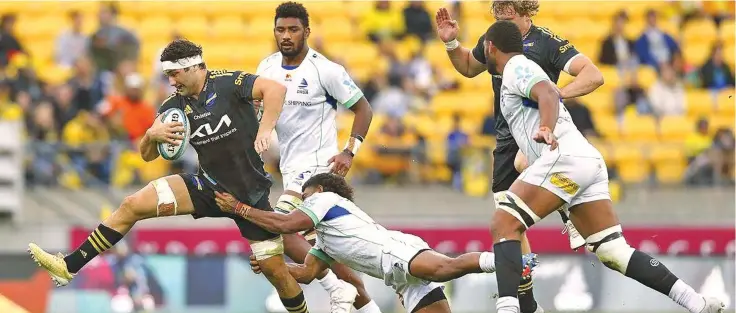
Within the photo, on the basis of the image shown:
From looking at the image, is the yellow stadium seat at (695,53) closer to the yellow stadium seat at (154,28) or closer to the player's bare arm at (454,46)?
the yellow stadium seat at (154,28)

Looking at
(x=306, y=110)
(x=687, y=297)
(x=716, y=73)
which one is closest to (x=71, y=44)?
(x=716, y=73)

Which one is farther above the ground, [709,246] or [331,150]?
[331,150]

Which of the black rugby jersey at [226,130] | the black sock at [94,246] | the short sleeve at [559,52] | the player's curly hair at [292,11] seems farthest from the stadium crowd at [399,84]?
the short sleeve at [559,52]

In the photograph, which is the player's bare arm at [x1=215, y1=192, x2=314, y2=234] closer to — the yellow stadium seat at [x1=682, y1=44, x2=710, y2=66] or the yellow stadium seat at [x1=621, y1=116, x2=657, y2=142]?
the yellow stadium seat at [x1=621, y1=116, x2=657, y2=142]

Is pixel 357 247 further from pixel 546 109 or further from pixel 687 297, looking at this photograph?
pixel 687 297

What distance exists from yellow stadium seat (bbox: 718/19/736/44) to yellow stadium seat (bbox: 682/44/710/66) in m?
0.30

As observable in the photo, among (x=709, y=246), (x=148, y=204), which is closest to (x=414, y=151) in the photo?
(x=709, y=246)

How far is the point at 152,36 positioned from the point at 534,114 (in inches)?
506

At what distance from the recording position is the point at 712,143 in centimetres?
1944

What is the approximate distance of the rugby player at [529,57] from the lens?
36.0 feet

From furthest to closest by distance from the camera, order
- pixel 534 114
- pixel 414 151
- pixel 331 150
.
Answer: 1. pixel 414 151
2. pixel 331 150
3. pixel 534 114

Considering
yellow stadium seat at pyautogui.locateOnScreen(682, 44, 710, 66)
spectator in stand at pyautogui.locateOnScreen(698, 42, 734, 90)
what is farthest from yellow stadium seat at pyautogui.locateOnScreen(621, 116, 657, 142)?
yellow stadium seat at pyautogui.locateOnScreen(682, 44, 710, 66)

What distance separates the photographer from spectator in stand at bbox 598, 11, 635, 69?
2192 centimetres

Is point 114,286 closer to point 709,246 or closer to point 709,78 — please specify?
point 709,246
